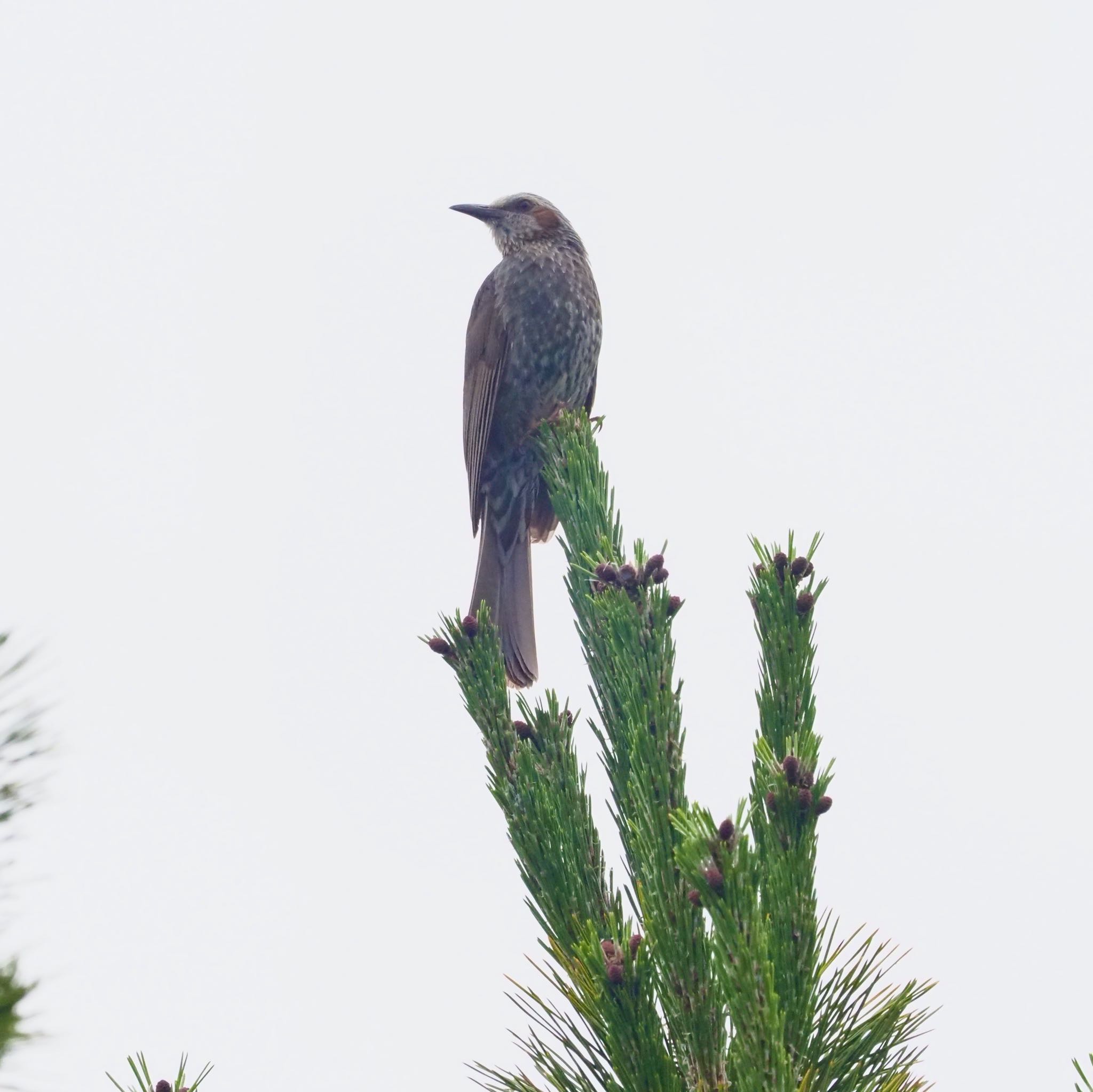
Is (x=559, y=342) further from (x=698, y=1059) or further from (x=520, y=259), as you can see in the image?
(x=698, y=1059)

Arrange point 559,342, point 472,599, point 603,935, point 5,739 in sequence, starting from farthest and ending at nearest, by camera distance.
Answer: point 559,342
point 472,599
point 603,935
point 5,739

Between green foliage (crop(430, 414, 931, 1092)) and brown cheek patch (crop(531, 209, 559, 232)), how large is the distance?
4.56 m

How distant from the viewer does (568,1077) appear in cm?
153

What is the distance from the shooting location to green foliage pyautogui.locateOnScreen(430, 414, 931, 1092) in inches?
53.6

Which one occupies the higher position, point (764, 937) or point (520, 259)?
point (520, 259)

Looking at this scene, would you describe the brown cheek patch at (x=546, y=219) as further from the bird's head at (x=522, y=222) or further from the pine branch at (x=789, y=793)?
the pine branch at (x=789, y=793)

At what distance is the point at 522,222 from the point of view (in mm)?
6398

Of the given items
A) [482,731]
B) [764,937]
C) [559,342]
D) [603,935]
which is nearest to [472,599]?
[559,342]

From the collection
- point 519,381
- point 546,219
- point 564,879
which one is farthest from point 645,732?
point 546,219

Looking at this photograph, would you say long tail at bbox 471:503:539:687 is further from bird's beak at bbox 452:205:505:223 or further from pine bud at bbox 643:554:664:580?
pine bud at bbox 643:554:664:580

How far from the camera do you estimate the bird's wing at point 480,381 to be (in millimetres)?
5352

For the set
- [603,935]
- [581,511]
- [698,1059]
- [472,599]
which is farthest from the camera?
[472,599]

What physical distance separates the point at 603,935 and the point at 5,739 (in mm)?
784

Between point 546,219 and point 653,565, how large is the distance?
4644mm
